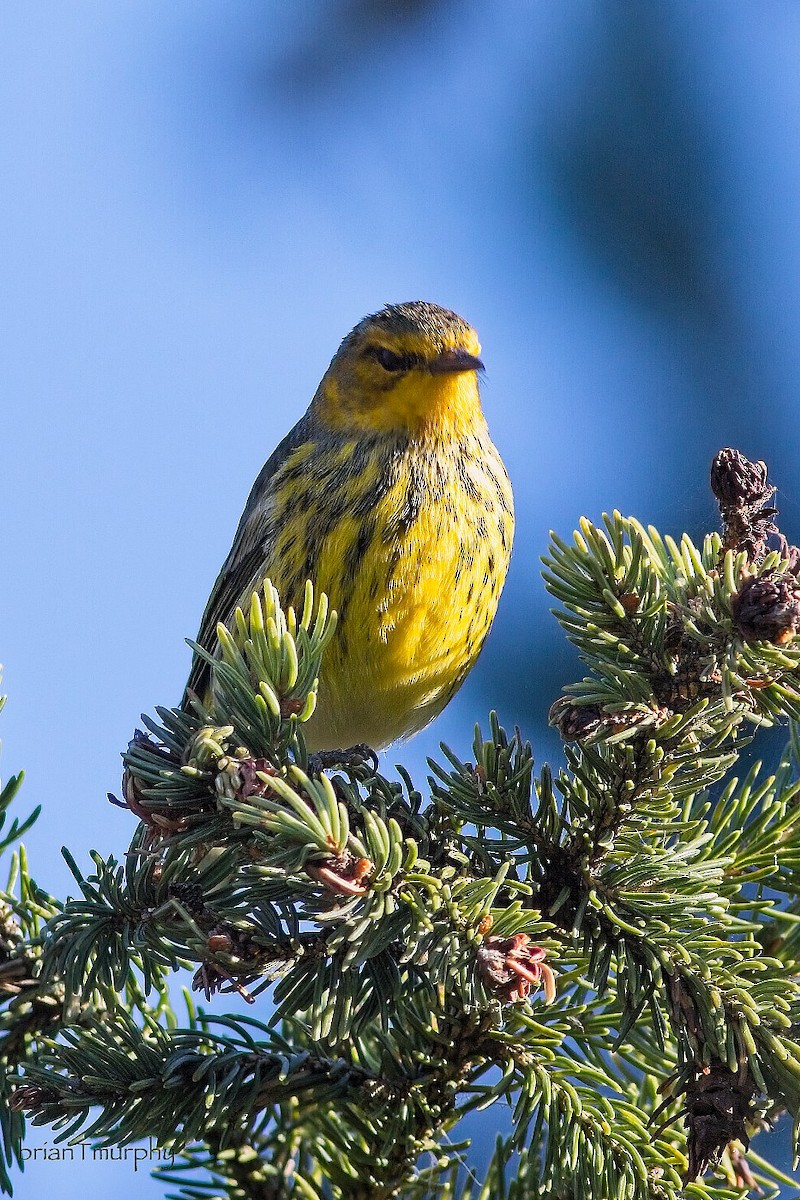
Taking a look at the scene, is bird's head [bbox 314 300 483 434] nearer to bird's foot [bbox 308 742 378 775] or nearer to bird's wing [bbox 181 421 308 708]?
bird's wing [bbox 181 421 308 708]

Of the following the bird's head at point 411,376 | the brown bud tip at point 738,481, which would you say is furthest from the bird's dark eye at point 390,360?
the brown bud tip at point 738,481

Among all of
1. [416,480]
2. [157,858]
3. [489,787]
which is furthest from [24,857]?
[416,480]

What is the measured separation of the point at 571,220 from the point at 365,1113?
309cm

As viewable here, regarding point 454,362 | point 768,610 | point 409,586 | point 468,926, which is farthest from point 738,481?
point 454,362

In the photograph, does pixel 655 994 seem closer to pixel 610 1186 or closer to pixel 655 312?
pixel 610 1186

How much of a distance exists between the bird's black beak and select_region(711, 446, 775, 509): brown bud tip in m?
1.46

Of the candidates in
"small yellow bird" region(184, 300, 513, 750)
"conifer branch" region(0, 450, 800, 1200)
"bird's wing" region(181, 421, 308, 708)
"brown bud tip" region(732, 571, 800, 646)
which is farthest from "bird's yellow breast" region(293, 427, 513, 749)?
"brown bud tip" region(732, 571, 800, 646)

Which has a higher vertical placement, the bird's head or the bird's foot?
the bird's head

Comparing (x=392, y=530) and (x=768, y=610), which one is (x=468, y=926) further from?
(x=392, y=530)

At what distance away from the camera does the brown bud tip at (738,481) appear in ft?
4.29

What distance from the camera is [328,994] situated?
1.37 m

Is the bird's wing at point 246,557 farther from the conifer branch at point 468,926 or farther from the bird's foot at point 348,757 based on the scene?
the conifer branch at point 468,926

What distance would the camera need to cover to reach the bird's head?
2791 mm

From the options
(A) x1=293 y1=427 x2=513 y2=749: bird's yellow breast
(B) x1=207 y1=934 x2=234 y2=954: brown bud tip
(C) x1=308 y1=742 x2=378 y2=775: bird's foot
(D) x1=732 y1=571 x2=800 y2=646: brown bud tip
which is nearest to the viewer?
(D) x1=732 y1=571 x2=800 y2=646: brown bud tip
